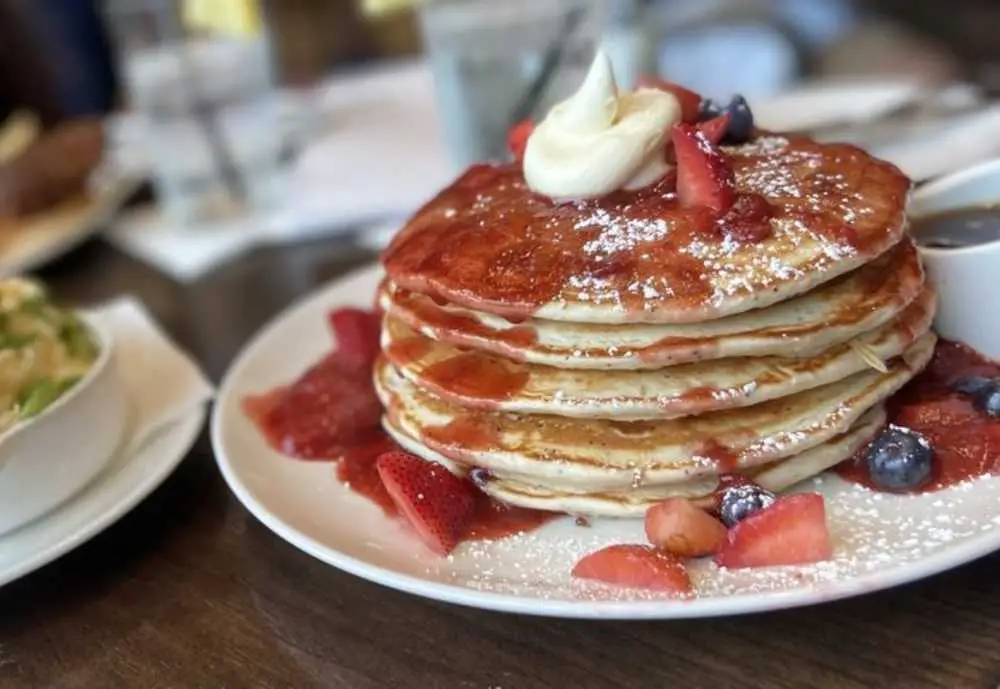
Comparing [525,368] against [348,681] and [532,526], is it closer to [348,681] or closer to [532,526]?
[532,526]

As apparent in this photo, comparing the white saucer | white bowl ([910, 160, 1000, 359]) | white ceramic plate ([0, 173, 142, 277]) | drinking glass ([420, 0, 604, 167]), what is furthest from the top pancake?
white ceramic plate ([0, 173, 142, 277])

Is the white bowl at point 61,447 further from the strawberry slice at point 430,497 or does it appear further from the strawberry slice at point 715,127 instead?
the strawberry slice at point 715,127

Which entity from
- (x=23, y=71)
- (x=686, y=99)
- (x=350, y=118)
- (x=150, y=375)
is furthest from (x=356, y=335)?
(x=23, y=71)

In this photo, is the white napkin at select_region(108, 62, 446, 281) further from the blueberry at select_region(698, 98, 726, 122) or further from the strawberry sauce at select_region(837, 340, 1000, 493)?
the strawberry sauce at select_region(837, 340, 1000, 493)

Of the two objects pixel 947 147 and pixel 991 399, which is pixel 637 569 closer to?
pixel 991 399

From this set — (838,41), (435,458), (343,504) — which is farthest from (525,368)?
(838,41)
